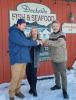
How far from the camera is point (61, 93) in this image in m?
6.58

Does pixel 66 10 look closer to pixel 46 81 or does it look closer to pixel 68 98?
pixel 46 81

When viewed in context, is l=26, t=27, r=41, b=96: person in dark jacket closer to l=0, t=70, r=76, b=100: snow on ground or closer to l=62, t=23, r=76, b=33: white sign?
l=0, t=70, r=76, b=100: snow on ground

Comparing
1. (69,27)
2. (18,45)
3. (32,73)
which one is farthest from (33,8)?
(18,45)

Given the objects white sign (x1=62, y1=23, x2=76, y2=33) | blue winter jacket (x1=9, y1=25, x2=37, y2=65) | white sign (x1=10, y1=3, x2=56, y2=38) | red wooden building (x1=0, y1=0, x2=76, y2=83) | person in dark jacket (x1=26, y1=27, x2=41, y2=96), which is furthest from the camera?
white sign (x1=62, y1=23, x2=76, y2=33)

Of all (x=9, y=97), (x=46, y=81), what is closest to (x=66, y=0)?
(x=46, y=81)

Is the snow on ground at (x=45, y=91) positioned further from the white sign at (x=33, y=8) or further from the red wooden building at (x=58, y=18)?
the white sign at (x=33, y=8)

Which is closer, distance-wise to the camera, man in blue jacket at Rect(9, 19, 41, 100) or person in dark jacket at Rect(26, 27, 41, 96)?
man in blue jacket at Rect(9, 19, 41, 100)

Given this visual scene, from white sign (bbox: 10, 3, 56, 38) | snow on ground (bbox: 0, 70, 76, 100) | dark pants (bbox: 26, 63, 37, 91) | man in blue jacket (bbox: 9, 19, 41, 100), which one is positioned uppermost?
white sign (bbox: 10, 3, 56, 38)

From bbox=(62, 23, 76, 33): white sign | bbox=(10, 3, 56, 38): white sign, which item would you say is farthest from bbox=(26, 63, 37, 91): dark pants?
bbox=(62, 23, 76, 33): white sign

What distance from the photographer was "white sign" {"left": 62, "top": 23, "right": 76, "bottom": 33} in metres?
8.59

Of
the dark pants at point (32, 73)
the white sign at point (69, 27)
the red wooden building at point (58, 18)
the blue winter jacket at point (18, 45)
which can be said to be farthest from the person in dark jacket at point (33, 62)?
the white sign at point (69, 27)

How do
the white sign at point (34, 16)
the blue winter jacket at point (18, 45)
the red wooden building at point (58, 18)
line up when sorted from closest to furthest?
1. the blue winter jacket at point (18, 45)
2. the red wooden building at point (58, 18)
3. the white sign at point (34, 16)

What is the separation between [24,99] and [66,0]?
3.57 m

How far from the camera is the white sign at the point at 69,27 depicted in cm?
859
